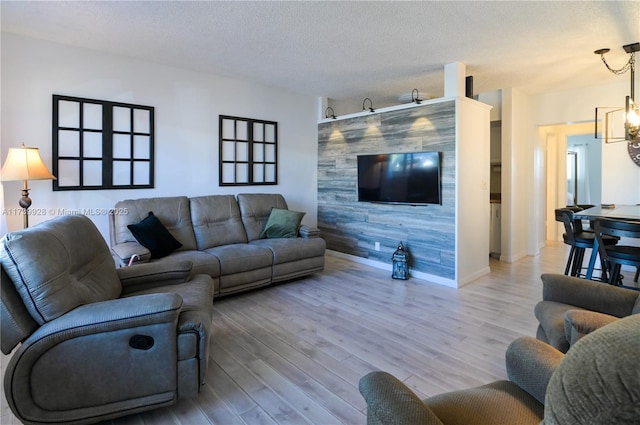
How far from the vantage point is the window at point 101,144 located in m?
3.53

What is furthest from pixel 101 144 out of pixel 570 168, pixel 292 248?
pixel 570 168

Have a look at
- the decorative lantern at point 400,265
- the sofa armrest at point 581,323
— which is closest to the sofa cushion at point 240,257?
the decorative lantern at point 400,265

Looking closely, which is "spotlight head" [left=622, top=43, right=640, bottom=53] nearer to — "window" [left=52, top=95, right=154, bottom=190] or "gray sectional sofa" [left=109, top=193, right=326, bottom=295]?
"gray sectional sofa" [left=109, top=193, right=326, bottom=295]

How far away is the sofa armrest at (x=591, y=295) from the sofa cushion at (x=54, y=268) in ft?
8.89

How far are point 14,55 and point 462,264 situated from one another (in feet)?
16.6

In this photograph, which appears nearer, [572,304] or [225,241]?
[572,304]

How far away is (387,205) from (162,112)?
3.06 m

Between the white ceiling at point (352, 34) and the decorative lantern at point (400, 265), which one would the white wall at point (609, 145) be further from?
the decorative lantern at point (400, 265)

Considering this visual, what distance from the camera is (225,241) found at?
4.15 m

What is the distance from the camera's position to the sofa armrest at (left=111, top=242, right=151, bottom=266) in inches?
120

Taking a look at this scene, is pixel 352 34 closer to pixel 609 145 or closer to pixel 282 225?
pixel 282 225

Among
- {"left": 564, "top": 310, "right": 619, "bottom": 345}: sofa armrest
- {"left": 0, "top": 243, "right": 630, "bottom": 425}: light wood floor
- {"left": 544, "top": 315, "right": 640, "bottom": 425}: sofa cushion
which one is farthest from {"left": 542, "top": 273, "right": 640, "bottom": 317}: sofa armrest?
{"left": 544, "top": 315, "right": 640, "bottom": 425}: sofa cushion

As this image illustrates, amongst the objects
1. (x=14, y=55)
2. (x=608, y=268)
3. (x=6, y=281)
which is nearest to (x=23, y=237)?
(x=6, y=281)

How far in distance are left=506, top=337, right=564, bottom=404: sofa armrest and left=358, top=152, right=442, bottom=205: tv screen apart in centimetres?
286
